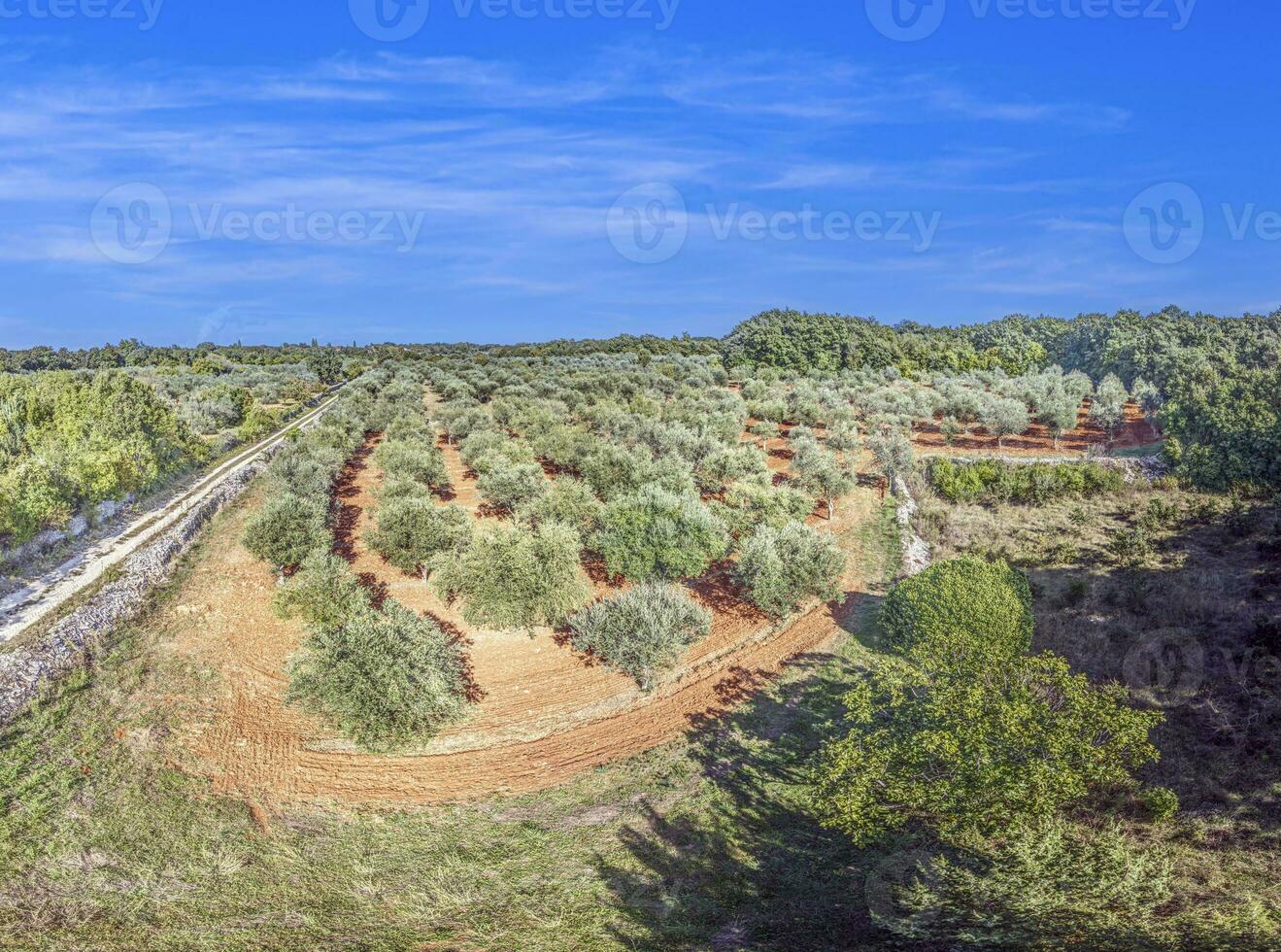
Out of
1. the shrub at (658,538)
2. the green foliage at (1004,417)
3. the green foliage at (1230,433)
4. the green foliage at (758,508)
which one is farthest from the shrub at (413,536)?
the green foliage at (1004,417)

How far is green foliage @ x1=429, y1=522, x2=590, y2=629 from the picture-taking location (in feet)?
78.6

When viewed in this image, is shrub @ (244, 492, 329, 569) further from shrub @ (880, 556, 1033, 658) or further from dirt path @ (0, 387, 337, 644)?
shrub @ (880, 556, 1033, 658)

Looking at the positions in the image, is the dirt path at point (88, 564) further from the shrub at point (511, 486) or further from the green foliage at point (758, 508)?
the green foliage at point (758, 508)

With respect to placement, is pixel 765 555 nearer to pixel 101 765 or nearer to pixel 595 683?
pixel 595 683

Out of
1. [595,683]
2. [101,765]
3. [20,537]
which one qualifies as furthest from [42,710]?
[595,683]

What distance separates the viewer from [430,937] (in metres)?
12.2

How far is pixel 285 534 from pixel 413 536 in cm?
485

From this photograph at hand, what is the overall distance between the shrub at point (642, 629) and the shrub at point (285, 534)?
11736 millimetres

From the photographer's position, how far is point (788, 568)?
26766mm

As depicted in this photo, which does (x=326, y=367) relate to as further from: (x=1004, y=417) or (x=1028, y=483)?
(x=1028, y=483)

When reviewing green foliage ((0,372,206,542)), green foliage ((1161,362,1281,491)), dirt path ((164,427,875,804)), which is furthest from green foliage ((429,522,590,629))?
green foliage ((1161,362,1281,491))

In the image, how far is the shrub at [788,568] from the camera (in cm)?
2630

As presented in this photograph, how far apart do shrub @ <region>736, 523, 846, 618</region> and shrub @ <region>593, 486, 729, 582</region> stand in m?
1.70

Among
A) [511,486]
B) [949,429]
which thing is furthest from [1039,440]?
[511,486]
